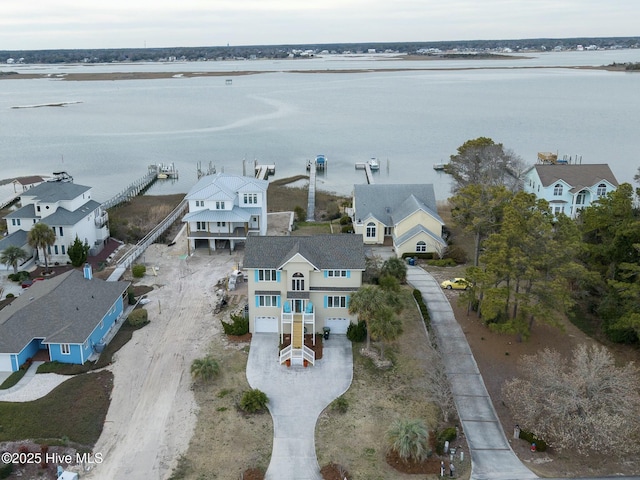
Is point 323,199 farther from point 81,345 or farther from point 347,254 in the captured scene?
point 81,345

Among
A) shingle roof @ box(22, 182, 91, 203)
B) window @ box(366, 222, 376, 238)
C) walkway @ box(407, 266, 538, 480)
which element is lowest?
walkway @ box(407, 266, 538, 480)

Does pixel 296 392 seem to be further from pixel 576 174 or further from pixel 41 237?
pixel 576 174

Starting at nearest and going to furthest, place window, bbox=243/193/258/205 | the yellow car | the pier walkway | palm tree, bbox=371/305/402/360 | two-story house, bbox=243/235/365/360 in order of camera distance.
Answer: palm tree, bbox=371/305/402/360, two-story house, bbox=243/235/365/360, the yellow car, the pier walkway, window, bbox=243/193/258/205

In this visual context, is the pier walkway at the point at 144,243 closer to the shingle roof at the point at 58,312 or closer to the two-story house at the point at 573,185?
the shingle roof at the point at 58,312

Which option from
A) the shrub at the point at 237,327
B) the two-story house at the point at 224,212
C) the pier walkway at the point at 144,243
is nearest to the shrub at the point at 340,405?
the shrub at the point at 237,327

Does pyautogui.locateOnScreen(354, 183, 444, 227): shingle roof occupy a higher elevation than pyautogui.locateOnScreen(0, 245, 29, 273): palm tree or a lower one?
higher

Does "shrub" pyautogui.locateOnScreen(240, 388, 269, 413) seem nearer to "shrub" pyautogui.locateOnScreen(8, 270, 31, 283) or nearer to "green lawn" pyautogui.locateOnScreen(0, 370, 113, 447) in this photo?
"green lawn" pyautogui.locateOnScreen(0, 370, 113, 447)

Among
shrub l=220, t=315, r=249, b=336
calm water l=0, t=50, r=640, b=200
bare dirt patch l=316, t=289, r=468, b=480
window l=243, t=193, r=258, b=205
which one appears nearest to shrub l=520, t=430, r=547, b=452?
bare dirt patch l=316, t=289, r=468, b=480

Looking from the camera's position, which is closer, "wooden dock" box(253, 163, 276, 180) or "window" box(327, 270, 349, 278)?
"window" box(327, 270, 349, 278)
